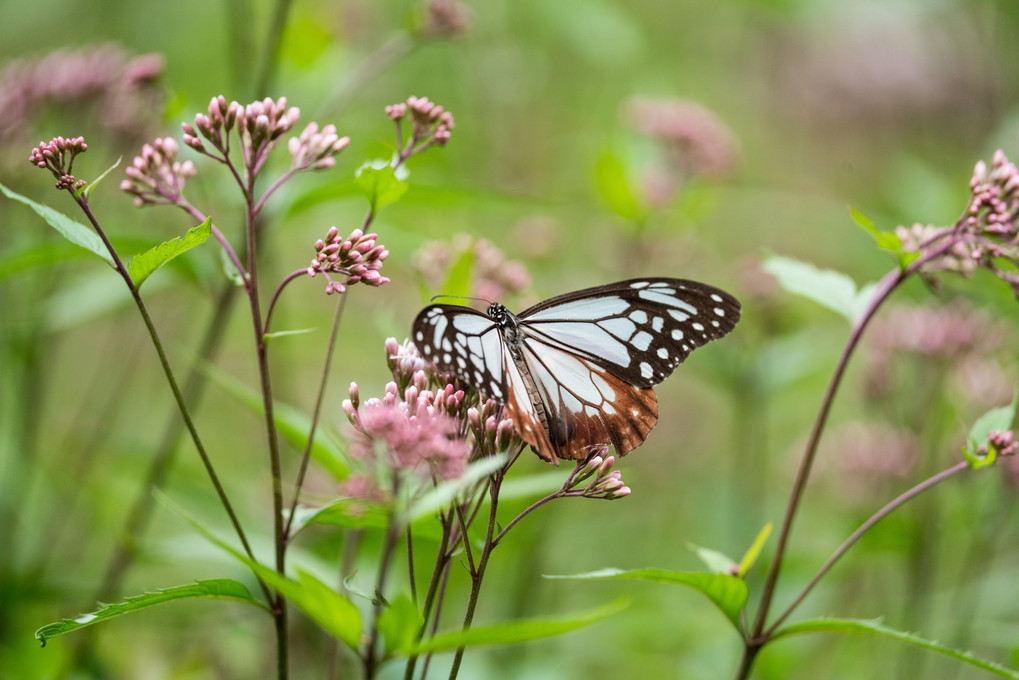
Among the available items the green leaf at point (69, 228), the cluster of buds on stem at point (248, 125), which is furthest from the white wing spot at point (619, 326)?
the green leaf at point (69, 228)

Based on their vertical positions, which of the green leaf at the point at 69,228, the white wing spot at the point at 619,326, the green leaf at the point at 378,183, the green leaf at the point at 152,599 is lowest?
the green leaf at the point at 152,599

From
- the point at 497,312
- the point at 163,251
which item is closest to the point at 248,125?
the point at 163,251

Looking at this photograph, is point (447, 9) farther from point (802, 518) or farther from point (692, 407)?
point (692, 407)

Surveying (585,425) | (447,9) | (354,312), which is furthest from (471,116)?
(585,425)

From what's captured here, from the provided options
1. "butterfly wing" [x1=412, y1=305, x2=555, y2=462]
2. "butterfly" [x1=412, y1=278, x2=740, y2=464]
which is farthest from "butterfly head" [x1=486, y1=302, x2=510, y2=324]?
"butterfly wing" [x1=412, y1=305, x2=555, y2=462]

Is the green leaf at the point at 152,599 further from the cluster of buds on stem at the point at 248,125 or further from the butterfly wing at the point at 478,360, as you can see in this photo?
the cluster of buds on stem at the point at 248,125

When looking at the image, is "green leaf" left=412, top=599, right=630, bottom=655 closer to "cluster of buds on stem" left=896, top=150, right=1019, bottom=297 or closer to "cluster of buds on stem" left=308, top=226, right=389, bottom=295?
"cluster of buds on stem" left=308, top=226, right=389, bottom=295
